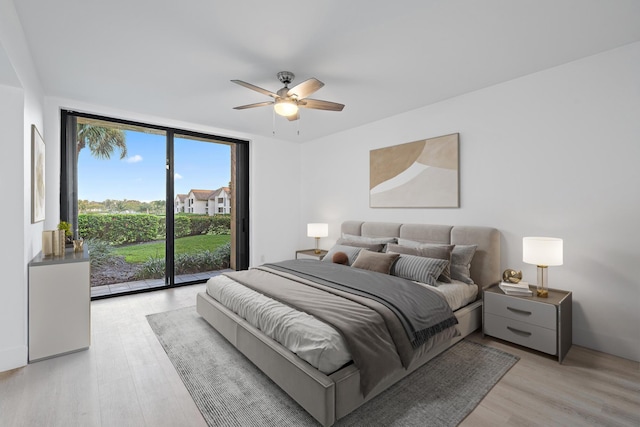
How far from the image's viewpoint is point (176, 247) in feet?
15.5

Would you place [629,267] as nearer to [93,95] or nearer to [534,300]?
[534,300]

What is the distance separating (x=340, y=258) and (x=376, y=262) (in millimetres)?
583

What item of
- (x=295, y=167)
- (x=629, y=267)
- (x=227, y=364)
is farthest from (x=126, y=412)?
(x=295, y=167)

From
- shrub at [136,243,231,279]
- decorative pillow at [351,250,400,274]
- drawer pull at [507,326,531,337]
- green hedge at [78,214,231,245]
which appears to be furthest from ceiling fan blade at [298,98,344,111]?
shrub at [136,243,231,279]

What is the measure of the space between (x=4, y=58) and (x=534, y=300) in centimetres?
431

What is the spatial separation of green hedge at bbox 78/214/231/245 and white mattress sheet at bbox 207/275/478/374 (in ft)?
6.48

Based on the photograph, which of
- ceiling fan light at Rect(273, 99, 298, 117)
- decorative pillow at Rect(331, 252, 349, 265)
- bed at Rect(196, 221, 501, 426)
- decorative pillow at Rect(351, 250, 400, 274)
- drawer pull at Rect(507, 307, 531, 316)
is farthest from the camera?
decorative pillow at Rect(331, 252, 349, 265)

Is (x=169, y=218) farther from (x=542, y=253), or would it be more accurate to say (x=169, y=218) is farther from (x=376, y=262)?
(x=542, y=253)

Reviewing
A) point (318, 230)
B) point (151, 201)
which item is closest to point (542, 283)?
point (318, 230)

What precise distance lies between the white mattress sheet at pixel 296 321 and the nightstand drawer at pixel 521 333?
29cm

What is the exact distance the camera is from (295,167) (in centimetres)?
589

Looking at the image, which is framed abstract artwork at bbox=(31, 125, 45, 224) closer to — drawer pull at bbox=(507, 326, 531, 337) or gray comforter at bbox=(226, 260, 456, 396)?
gray comforter at bbox=(226, 260, 456, 396)

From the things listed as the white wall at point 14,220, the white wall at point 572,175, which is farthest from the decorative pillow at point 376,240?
the white wall at point 14,220

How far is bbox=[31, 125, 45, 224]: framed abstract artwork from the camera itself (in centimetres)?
270
